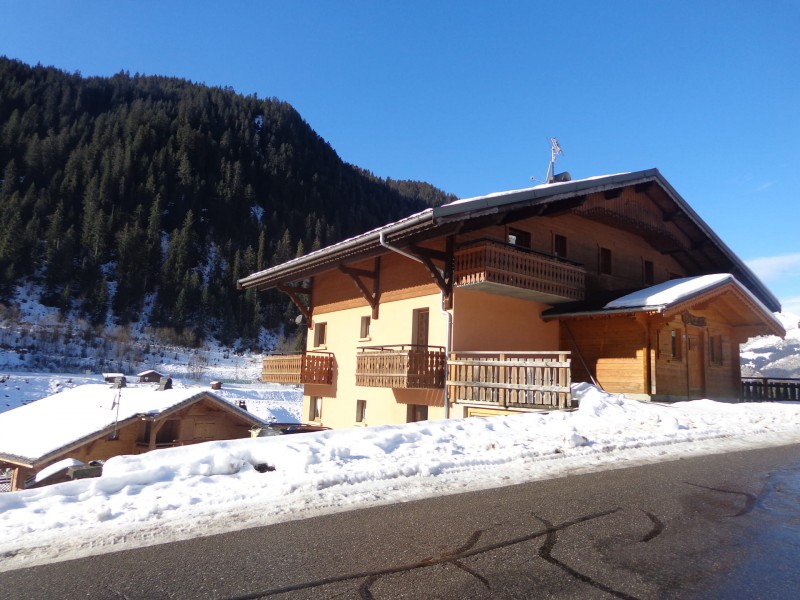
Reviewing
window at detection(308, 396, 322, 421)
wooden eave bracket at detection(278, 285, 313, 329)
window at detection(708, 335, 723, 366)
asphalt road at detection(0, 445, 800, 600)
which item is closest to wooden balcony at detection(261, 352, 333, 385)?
window at detection(308, 396, 322, 421)

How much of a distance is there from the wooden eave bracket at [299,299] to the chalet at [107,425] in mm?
5389

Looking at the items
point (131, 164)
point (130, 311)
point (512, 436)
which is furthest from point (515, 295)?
point (131, 164)

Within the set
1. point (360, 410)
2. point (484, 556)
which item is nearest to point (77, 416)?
point (360, 410)

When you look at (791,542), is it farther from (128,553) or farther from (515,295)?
(515,295)

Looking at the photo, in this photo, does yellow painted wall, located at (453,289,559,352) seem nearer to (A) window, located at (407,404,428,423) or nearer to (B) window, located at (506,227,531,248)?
(B) window, located at (506,227,531,248)

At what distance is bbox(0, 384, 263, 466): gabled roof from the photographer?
20.8 m

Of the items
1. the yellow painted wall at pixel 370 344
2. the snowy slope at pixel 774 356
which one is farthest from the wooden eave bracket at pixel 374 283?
the snowy slope at pixel 774 356

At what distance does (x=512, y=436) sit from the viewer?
909 centimetres

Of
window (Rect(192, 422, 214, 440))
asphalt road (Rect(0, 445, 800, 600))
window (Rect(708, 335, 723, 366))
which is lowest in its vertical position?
window (Rect(192, 422, 214, 440))

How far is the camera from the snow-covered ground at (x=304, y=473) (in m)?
4.76

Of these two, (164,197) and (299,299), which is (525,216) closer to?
(299,299)

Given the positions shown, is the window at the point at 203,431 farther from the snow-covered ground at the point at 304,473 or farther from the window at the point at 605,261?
the snow-covered ground at the point at 304,473

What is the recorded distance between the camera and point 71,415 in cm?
2373

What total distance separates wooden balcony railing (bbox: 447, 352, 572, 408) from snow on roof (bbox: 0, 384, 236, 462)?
13454 mm
